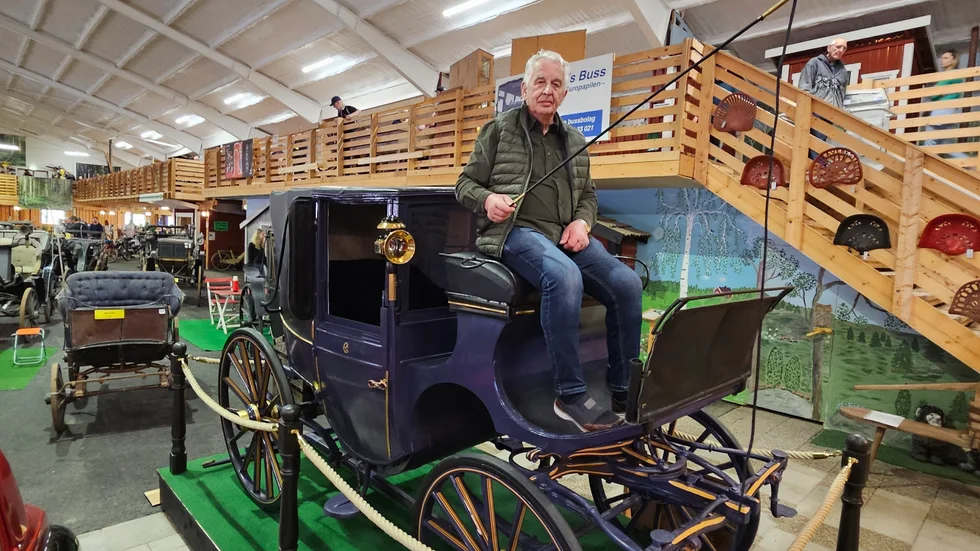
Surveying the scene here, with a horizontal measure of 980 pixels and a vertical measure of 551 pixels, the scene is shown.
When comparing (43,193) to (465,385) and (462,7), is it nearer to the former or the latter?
(462,7)

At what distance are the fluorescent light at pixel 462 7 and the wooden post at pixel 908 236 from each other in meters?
7.66

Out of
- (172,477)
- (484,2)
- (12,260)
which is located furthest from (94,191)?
(172,477)

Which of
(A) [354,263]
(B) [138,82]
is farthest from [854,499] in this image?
(B) [138,82]

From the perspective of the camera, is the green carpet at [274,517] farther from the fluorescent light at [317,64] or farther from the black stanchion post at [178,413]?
the fluorescent light at [317,64]

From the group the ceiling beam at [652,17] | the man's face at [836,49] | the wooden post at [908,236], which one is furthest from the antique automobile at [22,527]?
the ceiling beam at [652,17]

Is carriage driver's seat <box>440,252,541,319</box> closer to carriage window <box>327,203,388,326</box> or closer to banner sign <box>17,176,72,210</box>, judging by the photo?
carriage window <box>327,203,388,326</box>

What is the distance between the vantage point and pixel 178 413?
12.1 ft

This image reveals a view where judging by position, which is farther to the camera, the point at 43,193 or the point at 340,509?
the point at 43,193

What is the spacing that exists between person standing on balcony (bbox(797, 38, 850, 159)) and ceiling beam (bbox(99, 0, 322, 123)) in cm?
1361

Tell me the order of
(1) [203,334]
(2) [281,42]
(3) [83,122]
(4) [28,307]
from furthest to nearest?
(3) [83,122] < (2) [281,42] < (1) [203,334] < (4) [28,307]

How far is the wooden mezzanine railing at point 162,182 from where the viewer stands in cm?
1772

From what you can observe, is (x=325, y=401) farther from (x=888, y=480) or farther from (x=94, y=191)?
(x=94, y=191)

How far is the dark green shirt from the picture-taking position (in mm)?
2324

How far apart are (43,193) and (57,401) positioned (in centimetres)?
3353
